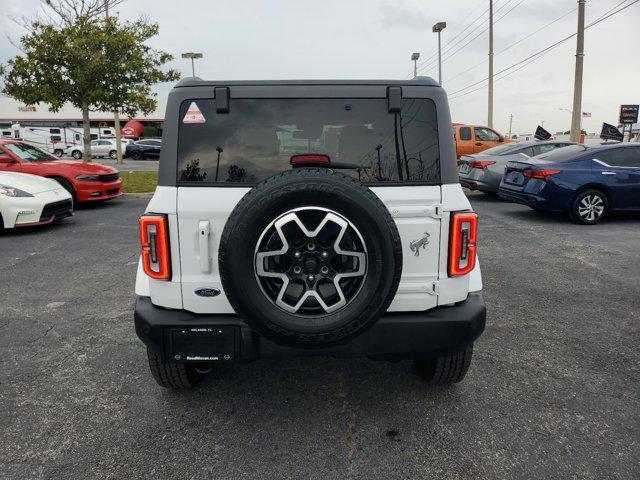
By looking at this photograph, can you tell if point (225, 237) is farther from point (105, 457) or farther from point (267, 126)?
point (105, 457)

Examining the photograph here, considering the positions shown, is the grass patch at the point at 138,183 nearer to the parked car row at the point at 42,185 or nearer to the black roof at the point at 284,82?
the parked car row at the point at 42,185

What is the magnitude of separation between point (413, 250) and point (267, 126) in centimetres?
103

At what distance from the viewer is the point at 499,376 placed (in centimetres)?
330

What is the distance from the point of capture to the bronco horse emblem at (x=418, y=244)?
2.57 meters

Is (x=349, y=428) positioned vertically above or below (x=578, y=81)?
below

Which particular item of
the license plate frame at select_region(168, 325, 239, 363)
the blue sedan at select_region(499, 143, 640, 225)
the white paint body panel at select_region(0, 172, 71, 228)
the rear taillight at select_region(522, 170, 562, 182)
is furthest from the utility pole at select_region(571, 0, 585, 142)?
the license plate frame at select_region(168, 325, 239, 363)

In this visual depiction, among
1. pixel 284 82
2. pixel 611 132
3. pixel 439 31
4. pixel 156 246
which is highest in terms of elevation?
pixel 439 31

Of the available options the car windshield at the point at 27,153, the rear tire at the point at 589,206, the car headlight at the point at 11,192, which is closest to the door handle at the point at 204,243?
the car headlight at the point at 11,192

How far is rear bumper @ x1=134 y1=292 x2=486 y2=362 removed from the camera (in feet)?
8.18

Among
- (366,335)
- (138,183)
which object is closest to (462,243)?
(366,335)

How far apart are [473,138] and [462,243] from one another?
52.2ft

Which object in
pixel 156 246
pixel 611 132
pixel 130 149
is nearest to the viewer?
pixel 156 246

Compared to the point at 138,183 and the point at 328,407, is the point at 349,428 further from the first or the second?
the point at 138,183

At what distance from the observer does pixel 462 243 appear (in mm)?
2617
